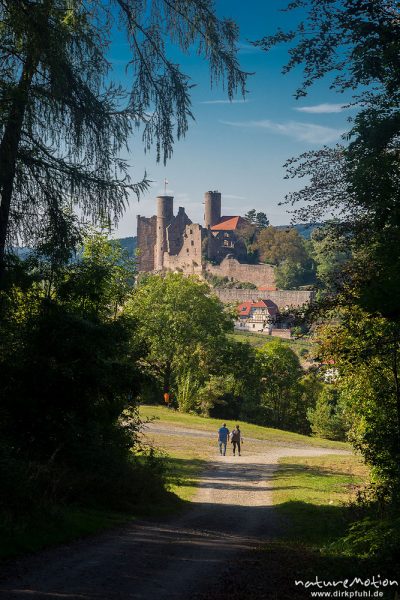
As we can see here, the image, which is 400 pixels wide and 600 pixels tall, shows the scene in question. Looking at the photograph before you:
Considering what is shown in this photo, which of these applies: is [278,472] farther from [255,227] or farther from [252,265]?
[255,227]

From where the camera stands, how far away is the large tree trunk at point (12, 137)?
10188 mm

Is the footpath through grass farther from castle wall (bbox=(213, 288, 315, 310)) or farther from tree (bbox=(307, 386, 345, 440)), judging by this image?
castle wall (bbox=(213, 288, 315, 310))

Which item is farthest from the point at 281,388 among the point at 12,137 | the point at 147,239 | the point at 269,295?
the point at 147,239

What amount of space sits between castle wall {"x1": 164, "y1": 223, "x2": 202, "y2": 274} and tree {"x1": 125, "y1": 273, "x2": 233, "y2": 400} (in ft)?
261

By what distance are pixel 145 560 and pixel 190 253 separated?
126 meters

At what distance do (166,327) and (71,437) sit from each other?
3754 centimetres

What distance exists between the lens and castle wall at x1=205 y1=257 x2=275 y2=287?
413 ft

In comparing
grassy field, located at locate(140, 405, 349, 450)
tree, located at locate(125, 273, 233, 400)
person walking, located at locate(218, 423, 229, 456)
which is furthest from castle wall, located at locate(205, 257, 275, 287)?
person walking, located at locate(218, 423, 229, 456)

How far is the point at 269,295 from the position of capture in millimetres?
115562

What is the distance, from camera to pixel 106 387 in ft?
44.8

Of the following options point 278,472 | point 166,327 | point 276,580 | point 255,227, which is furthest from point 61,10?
point 255,227

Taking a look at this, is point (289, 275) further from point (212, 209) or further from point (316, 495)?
point (316, 495)

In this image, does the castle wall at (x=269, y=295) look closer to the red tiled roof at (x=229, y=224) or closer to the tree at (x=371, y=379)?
the red tiled roof at (x=229, y=224)

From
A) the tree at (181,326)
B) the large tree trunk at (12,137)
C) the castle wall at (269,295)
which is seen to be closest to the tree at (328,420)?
the tree at (181,326)
